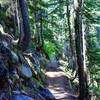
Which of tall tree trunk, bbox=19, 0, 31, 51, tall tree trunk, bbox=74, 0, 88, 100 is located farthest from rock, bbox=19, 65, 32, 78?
tall tree trunk, bbox=74, 0, 88, 100

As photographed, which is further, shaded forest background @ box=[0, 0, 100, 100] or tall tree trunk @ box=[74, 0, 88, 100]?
tall tree trunk @ box=[74, 0, 88, 100]

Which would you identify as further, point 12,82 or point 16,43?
point 16,43

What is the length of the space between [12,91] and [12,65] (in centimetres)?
164

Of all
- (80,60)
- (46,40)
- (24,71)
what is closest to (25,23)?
(24,71)

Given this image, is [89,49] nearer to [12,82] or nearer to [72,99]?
[72,99]

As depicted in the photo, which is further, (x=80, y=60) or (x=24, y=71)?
(x=80, y=60)

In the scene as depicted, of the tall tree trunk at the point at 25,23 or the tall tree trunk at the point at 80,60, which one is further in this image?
the tall tree trunk at the point at 80,60

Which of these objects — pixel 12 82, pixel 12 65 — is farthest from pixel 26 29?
pixel 12 82

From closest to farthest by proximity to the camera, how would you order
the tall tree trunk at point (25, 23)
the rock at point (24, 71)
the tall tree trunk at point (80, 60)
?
the rock at point (24, 71) → the tall tree trunk at point (25, 23) → the tall tree trunk at point (80, 60)

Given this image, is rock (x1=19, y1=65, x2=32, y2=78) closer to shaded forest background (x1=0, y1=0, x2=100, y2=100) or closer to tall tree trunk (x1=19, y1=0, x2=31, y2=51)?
shaded forest background (x1=0, y1=0, x2=100, y2=100)

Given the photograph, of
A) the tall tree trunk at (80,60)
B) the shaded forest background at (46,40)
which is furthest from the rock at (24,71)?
the tall tree trunk at (80,60)

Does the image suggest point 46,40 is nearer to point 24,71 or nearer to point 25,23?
point 25,23

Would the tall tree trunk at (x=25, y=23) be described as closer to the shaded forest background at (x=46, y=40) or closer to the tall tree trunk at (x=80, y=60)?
the shaded forest background at (x=46, y=40)

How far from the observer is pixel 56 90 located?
16266 mm
